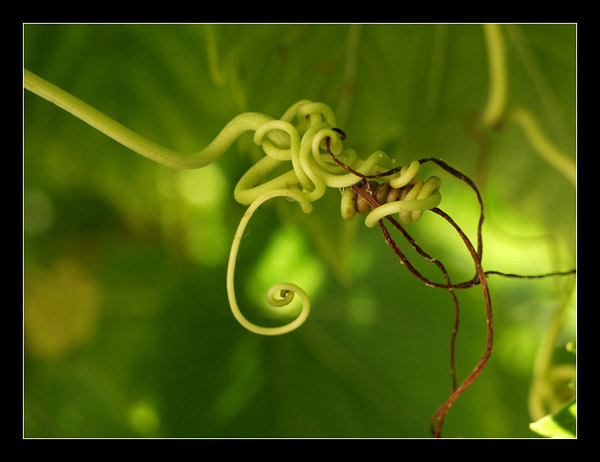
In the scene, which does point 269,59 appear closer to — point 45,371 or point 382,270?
point 382,270

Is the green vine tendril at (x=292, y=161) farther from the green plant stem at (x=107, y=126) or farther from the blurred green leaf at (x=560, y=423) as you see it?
the blurred green leaf at (x=560, y=423)

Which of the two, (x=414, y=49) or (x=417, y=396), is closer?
(x=414, y=49)

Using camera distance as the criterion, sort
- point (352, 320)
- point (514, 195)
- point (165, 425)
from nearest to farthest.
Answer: point (514, 195) → point (165, 425) → point (352, 320)

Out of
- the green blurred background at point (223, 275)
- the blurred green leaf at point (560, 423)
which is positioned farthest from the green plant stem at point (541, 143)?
the blurred green leaf at point (560, 423)

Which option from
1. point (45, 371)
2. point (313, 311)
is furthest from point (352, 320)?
point (45, 371)

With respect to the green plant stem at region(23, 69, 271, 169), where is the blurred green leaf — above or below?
below

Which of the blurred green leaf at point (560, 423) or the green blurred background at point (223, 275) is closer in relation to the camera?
the blurred green leaf at point (560, 423)

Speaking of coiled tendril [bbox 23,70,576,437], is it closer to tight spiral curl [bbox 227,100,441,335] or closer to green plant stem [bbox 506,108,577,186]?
tight spiral curl [bbox 227,100,441,335]

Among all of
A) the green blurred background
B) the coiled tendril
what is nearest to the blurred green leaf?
the coiled tendril

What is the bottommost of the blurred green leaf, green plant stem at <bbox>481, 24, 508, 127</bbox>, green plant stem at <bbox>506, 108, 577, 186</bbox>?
the blurred green leaf
